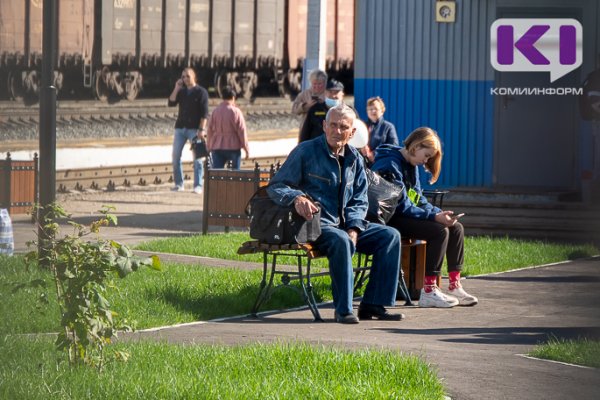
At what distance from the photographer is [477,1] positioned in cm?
1630

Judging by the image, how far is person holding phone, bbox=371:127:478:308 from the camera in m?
10.2

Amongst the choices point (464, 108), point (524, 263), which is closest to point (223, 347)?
point (524, 263)

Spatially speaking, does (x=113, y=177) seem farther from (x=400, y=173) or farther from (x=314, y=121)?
(x=400, y=173)

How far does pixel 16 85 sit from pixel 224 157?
12.6 metres

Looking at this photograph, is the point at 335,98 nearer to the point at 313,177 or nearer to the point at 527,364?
the point at 313,177

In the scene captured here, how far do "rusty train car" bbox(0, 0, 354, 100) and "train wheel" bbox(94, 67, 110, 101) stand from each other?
33 millimetres

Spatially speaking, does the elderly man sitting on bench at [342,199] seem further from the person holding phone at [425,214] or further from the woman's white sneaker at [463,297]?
the woman's white sneaker at [463,297]

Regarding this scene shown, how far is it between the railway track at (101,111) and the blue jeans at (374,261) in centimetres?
1741

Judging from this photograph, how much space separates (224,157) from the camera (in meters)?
18.6

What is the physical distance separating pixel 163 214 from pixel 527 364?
10.7 metres

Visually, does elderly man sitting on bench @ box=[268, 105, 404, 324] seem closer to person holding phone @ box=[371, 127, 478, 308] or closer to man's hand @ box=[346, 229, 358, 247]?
man's hand @ box=[346, 229, 358, 247]

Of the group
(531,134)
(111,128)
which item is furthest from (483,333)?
(111,128)

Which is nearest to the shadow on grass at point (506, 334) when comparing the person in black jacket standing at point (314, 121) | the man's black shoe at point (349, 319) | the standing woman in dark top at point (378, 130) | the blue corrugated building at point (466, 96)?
the man's black shoe at point (349, 319)

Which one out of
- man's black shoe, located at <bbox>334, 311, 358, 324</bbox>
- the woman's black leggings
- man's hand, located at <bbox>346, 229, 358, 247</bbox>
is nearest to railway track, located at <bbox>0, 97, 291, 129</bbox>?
the woman's black leggings
